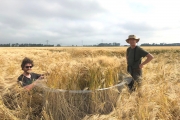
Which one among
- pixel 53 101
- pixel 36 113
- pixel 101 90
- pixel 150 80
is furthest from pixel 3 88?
pixel 150 80

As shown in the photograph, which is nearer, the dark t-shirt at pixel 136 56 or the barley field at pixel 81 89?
the barley field at pixel 81 89

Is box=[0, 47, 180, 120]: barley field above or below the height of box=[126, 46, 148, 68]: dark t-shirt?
below

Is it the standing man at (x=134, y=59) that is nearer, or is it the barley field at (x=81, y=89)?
the barley field at (x=81, y=89)

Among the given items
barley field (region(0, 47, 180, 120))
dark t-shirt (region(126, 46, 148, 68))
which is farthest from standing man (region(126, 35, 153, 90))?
barley field (region(0, 47, 180, 120))

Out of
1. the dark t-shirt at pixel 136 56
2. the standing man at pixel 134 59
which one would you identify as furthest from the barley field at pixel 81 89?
the dark t-shirt at pixel 136 56

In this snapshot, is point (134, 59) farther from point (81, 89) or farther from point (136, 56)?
point (81, 89)

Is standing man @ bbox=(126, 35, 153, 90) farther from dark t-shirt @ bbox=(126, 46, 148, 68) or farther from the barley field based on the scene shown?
the barley field

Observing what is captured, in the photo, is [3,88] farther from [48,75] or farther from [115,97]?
[115,97]

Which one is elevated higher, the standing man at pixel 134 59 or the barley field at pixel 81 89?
the standing man at pixel 134 59

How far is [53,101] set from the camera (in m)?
3.37

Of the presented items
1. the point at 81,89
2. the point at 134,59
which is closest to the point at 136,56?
the point at 134,59

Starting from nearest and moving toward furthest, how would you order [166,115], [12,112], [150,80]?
1. [166,115]
2. [12,112]
3. [150,80]

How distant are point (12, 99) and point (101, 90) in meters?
1.68

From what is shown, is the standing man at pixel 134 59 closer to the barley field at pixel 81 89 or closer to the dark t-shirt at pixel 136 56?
the dark t-shirt at pixel 136 56
